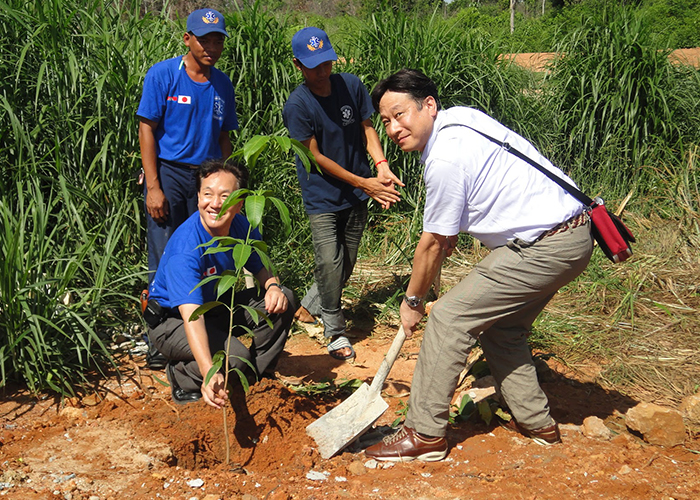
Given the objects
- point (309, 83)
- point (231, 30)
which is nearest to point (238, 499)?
point (309, 83)

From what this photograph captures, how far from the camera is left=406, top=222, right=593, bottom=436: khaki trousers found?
8.24 feet

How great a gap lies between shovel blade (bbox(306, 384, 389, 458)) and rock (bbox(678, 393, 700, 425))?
5.06 feet

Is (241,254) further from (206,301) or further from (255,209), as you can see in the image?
(206,301)

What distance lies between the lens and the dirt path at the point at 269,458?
2.41m

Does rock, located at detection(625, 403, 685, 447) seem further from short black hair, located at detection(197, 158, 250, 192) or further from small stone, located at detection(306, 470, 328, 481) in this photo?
short black hair, located at detection(197, 158, 250, 192)

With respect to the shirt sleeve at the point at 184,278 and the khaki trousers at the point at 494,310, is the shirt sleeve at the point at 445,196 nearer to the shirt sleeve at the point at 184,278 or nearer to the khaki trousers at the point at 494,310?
the khaki trousers at the point at 494,310

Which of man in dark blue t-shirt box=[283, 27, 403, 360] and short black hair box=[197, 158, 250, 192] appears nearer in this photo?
short black hair box=[197, 158, 250, 192]

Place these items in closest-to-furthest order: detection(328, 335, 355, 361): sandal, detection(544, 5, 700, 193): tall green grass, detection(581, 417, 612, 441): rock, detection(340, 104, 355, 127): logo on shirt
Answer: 1. detection(581, 417, 612, 441): rock
2. detection(340, 104, 355, 127): logo on shirt
3. detection(328, 335, 355, 361): sandal
4. detection(544, 5, 700, 193): tall green grass

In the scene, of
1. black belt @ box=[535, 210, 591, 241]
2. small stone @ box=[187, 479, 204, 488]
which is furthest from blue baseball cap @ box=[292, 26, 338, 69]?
small stone @ box=[187, 479, 204, 488]

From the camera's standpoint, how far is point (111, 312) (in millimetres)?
3750

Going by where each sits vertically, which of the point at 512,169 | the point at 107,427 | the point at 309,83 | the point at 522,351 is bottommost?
the point at 107,427

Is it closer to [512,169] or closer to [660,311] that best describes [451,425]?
[512,169]

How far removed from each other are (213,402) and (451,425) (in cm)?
125

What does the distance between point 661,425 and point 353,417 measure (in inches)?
55.3
